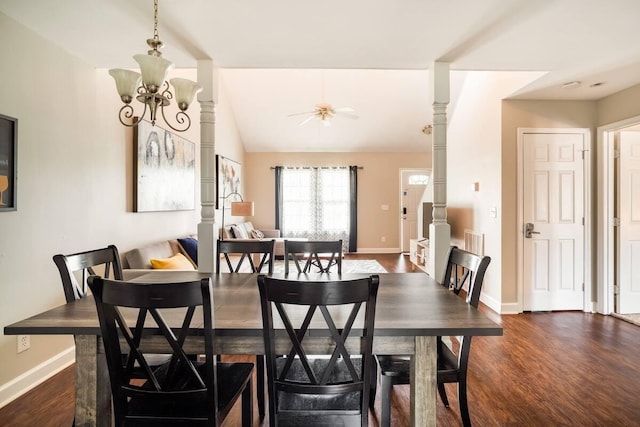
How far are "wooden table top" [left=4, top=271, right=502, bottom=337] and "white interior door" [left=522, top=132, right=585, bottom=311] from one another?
2.56m

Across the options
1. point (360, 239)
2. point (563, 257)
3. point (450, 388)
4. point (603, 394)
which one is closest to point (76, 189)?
point (450, 388)

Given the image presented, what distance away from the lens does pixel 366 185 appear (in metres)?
8.25

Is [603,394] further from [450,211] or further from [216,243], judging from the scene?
[450,211]

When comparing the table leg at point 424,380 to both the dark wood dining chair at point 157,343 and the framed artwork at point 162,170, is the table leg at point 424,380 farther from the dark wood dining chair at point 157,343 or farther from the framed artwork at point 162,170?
the framed artwork at point 162,170

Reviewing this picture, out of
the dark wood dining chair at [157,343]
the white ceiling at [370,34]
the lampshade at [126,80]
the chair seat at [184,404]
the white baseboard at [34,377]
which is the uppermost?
the white ceiling at [370,34]

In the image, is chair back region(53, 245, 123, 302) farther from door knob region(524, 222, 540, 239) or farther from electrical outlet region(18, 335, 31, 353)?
door knob region(524, 222, 540, 239)

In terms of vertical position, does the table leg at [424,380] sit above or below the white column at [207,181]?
below

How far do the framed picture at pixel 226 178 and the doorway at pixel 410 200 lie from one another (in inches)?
153

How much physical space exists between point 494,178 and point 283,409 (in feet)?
11.6

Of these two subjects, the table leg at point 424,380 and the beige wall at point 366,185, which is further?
the beige wall at point 366,185

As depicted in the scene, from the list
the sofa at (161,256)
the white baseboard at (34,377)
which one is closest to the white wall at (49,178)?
the white baseboard at (34,377)

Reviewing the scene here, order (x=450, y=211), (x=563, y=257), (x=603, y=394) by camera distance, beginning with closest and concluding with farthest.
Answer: (x=603, y=394) → (x=563, y=257) → (x=450, y=211)

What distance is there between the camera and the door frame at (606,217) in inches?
145

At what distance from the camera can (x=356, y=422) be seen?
4.31 feet
